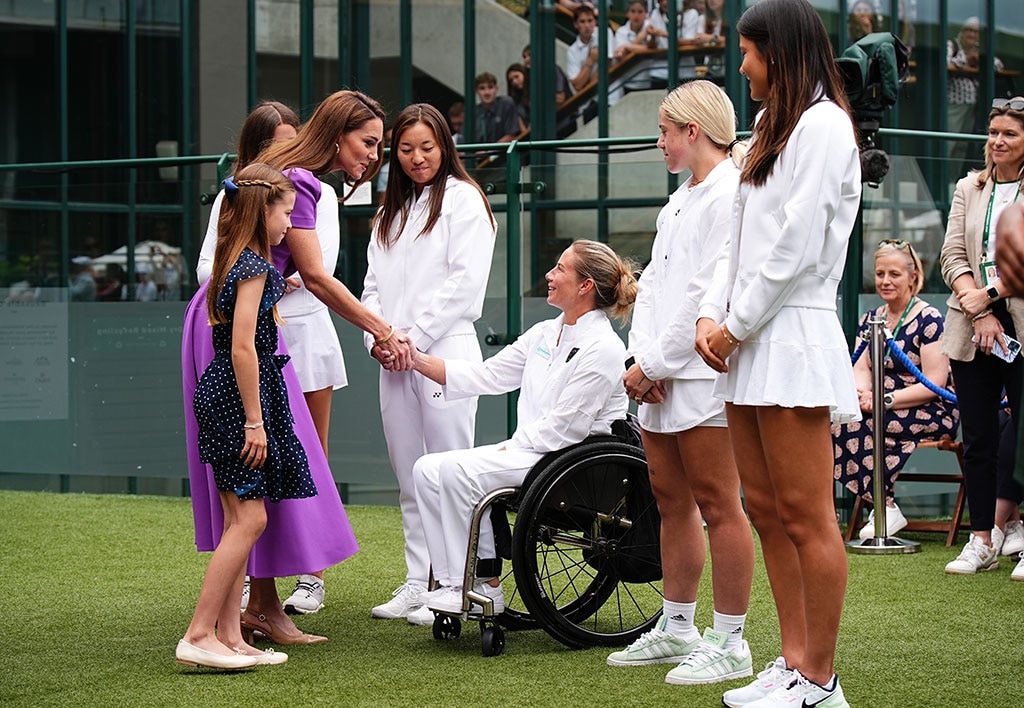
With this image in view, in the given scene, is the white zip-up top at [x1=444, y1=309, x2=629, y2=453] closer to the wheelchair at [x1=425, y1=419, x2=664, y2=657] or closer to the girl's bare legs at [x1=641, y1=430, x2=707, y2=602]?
the wheelchair at [x1=425, y1=419, x2=664, y2=657]

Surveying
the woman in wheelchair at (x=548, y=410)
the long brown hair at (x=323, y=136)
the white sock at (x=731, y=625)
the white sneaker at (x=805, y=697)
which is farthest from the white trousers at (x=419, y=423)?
the white sneaker at (x=805, y=697)

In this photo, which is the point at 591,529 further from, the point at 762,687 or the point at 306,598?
the point at 306,598

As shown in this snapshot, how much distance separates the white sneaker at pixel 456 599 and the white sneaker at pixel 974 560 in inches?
96.2

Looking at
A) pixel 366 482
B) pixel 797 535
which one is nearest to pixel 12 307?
pixel 366 482

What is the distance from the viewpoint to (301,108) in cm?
1441

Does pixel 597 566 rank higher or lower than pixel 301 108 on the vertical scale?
lower

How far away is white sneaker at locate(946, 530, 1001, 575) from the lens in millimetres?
5906

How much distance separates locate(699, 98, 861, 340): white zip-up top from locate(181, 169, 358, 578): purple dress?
169 centimetres

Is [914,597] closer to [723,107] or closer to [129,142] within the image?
[723,107]

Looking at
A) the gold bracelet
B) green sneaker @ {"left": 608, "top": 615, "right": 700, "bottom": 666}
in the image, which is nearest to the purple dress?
green sneaker @ {"left": 608, "top": 615, "right": 700, "bottom": 666}

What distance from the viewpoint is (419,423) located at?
5.09 metres

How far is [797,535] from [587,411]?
3.77 feet

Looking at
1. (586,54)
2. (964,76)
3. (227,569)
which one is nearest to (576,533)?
(227,569)

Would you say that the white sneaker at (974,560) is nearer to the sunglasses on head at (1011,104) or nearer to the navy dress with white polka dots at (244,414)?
the sunglasses on head at (1011,104)
